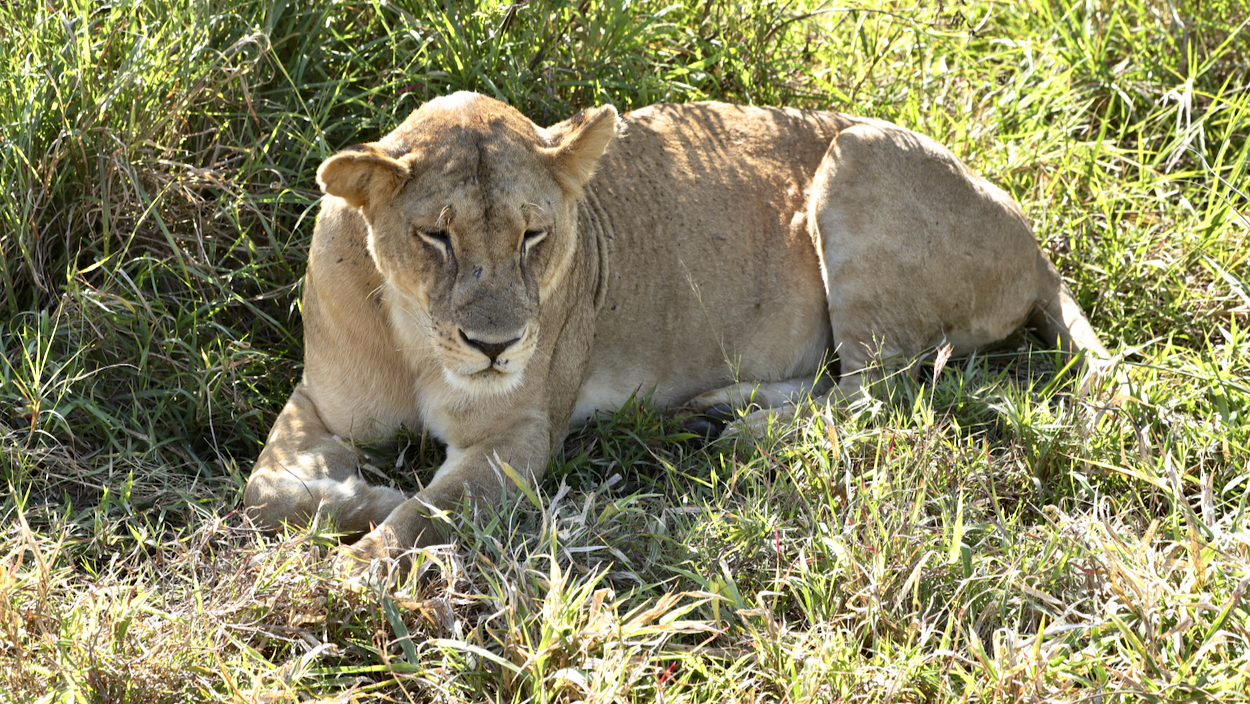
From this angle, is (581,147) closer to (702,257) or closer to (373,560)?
(702,257)

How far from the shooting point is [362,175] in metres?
3.23

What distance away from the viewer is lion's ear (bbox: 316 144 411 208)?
3143 mm

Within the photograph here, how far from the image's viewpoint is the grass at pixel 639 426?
2.77 meters

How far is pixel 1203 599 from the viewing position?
281 cm

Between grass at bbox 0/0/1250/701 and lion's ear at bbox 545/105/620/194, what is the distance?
3.11 ft

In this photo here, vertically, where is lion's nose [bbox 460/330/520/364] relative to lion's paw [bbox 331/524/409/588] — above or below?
above

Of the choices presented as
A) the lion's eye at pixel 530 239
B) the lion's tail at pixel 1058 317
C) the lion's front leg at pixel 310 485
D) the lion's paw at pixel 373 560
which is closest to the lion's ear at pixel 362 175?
the lion's eye at pixel 530 239

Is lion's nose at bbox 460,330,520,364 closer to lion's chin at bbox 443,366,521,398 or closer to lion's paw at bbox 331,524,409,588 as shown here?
lion's chin at bbox 443,366,521,398

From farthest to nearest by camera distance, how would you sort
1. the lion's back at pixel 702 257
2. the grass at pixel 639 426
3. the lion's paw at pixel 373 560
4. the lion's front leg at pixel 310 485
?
the lion's back at pixel 702 257 → the lion's front leg at pixel 310 485 → the lion's paw at pixel 373 560 → the grass at pixel 639 426

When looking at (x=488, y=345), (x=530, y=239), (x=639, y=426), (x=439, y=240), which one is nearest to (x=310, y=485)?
(x=488, y=345)

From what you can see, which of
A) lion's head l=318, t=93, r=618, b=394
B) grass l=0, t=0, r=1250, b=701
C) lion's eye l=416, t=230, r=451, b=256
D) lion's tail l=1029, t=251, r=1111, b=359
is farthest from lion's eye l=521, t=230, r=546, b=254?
lion's tail l=1029, t=251, r=1111, b=359

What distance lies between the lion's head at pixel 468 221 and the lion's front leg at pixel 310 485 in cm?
45

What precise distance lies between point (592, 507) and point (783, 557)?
2.02 ft

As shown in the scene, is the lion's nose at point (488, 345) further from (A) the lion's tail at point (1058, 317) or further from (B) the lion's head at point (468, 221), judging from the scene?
(A) the lion's tail at point (1058, 317)
